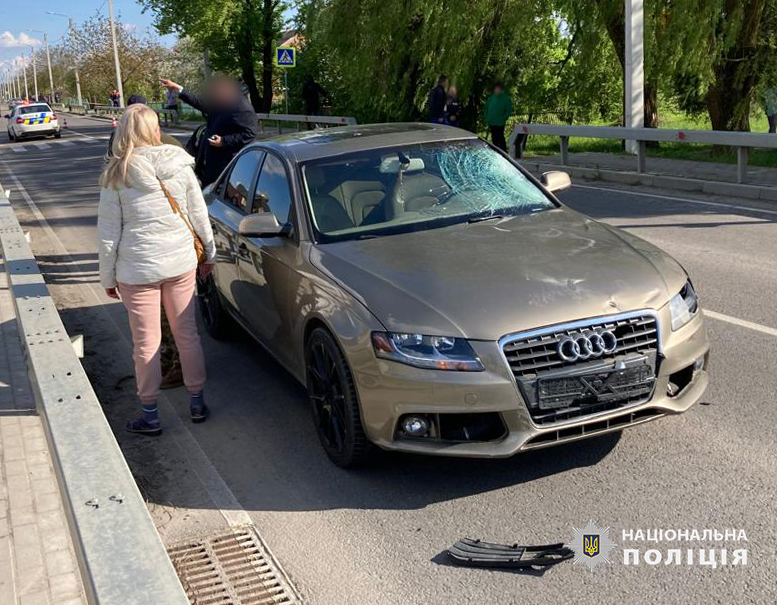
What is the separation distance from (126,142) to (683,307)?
3038mm

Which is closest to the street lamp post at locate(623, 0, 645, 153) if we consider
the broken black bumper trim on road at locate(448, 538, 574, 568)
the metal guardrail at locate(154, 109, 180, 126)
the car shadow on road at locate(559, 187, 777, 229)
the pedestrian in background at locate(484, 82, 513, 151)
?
the pedestrian in background at locate(484, 82, 513, 151)

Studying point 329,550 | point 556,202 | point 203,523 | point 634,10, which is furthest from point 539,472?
point 634,10

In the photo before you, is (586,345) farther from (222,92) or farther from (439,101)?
(439,101)

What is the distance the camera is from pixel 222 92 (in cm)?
893

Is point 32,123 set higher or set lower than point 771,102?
higher

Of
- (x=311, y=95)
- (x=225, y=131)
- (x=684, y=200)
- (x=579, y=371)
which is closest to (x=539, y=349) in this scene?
(x=579, y=371)

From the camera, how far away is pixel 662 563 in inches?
143

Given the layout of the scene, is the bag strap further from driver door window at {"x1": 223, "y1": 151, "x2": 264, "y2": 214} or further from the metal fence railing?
the metal fence railing

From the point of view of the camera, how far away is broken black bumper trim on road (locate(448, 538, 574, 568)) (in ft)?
12.1

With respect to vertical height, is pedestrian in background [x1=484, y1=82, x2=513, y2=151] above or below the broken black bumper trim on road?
above

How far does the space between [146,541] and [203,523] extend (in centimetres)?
164

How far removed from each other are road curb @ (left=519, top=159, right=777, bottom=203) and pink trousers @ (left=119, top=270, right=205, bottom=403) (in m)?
9.72

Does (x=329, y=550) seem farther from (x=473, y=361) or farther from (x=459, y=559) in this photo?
(x=473, y=361)

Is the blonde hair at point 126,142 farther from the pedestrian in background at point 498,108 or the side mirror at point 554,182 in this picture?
the pedestrian in background at point 498,108
